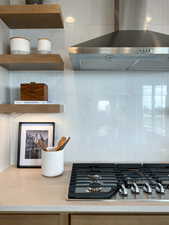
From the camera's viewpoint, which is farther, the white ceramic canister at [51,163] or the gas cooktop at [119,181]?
the white ceramic canister at [51,163]

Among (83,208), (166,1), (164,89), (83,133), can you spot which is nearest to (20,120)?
(83,133)

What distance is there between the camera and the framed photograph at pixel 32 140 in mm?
1532

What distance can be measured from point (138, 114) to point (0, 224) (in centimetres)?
114

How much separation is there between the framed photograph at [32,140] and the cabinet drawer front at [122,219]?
26.1 inches

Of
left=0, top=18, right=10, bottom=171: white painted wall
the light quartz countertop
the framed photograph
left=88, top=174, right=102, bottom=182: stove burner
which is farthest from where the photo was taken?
the framed photograph

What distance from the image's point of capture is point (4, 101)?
1479mm

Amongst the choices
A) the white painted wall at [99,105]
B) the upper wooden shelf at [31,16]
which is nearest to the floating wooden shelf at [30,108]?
the white painted wall at [99,105]

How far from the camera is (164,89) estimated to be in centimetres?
159

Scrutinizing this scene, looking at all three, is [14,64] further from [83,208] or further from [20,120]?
[83,208]

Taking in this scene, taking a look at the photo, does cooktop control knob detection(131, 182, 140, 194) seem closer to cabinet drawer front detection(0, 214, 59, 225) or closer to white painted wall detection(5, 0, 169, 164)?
cabinet drawer front detection(0, 214, 59, 225)

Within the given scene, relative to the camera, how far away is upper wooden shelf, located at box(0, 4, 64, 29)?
129cm

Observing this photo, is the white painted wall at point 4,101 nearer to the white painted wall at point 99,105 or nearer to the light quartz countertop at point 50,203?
the white painted wall at point 99,105

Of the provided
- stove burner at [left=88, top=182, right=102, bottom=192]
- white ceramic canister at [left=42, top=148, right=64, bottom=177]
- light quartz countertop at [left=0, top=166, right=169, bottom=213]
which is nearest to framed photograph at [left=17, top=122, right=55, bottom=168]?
white ceramic canister at [left=42, top=148, right=64, bottom=177]

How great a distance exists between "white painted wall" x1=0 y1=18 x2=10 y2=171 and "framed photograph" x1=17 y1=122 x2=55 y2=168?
0.30 ft
